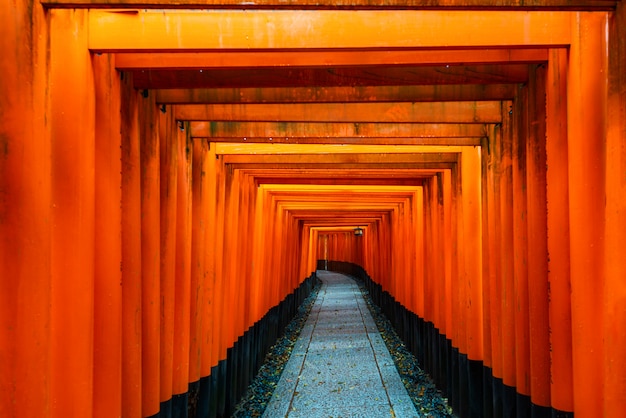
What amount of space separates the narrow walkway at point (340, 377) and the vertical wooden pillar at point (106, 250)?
19.9 ft

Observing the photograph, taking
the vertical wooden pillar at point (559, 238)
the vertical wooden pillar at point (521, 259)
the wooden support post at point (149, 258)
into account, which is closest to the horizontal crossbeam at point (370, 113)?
the vertical wooden pillar at point (521, 259)

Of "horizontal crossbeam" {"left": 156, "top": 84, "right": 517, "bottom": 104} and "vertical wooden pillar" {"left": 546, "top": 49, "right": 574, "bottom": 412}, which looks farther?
"horizontal crossbeam" {"left": 156, "top": 84, "right": 517, "bottom": 104}

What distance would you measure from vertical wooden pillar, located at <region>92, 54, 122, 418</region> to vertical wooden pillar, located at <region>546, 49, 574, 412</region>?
310 centimetres

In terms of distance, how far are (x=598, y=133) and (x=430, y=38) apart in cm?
117

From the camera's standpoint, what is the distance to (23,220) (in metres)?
3.04

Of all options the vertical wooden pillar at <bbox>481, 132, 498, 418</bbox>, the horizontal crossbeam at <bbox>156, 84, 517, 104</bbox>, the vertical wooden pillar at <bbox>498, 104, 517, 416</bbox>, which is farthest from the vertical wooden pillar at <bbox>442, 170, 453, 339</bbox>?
the horizontal crossbeam at <bbox>156, 84, 517, 104</bbox>

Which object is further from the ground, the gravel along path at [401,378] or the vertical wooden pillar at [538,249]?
the vertical wooden pillar at [538,249]

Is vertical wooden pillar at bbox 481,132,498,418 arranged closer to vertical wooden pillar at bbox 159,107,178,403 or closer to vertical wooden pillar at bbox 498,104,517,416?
vertical wooden pillar at bbox 498,104,517,416

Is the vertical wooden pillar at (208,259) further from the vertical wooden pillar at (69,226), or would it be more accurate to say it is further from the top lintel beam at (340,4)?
the top lintel beam at (340,4)

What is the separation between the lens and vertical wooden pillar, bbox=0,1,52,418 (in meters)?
2.96

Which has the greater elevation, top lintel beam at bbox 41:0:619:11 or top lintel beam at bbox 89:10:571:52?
top lintel beam at bbox 89:10:571:52

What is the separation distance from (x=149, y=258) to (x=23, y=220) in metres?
2.42

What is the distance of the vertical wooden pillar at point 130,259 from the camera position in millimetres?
4746

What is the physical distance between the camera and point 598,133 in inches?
142
